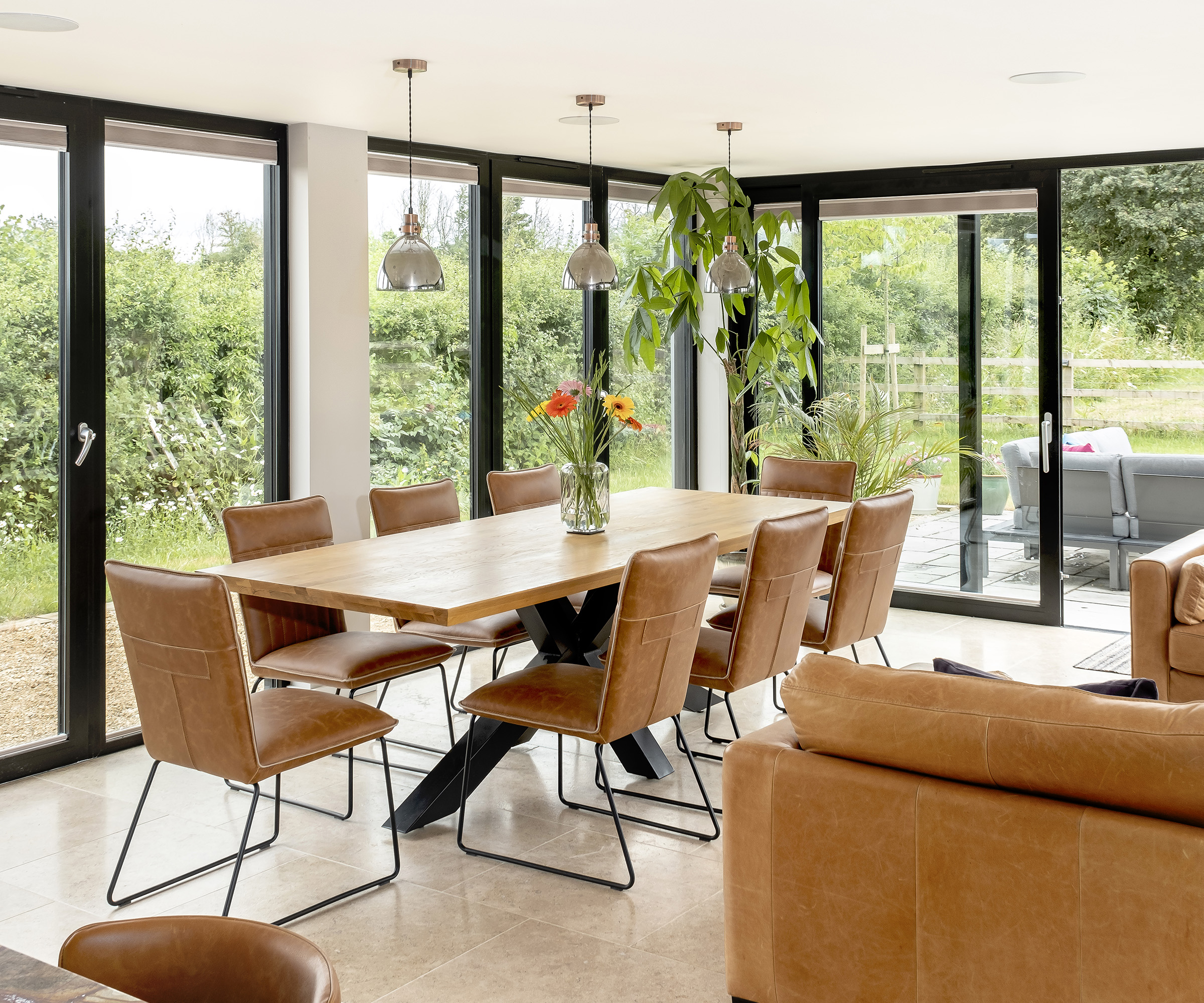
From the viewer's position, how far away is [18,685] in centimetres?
443

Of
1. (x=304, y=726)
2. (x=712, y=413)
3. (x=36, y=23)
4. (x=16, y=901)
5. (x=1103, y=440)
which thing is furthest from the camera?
(x=1103, y=440)

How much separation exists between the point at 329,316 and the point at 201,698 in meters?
2.67

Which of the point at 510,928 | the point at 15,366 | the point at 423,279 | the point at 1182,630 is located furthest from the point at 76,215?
the point at 1182,630

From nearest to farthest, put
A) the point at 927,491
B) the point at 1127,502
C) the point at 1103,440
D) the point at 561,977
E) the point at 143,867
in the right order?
Result: the point at 561,977 < the point at 143,867 < the point at 927,491 < the point at 1127,502 < the point at 1103,440

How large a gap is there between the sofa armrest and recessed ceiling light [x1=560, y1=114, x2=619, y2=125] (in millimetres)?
3192

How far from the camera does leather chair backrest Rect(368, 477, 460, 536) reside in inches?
187

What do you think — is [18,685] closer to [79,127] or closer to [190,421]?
[190,421]

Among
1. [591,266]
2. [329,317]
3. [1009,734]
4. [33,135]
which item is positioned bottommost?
[1009,734]

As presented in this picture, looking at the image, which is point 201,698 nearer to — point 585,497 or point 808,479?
point 585,497

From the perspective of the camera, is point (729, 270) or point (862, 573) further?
point (729, 270)

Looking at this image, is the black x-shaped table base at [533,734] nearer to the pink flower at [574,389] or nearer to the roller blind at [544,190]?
the pink flower at [574,389]

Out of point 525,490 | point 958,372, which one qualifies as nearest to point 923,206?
point 958,372

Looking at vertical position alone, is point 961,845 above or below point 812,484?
below

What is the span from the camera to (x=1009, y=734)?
2.25 meters
